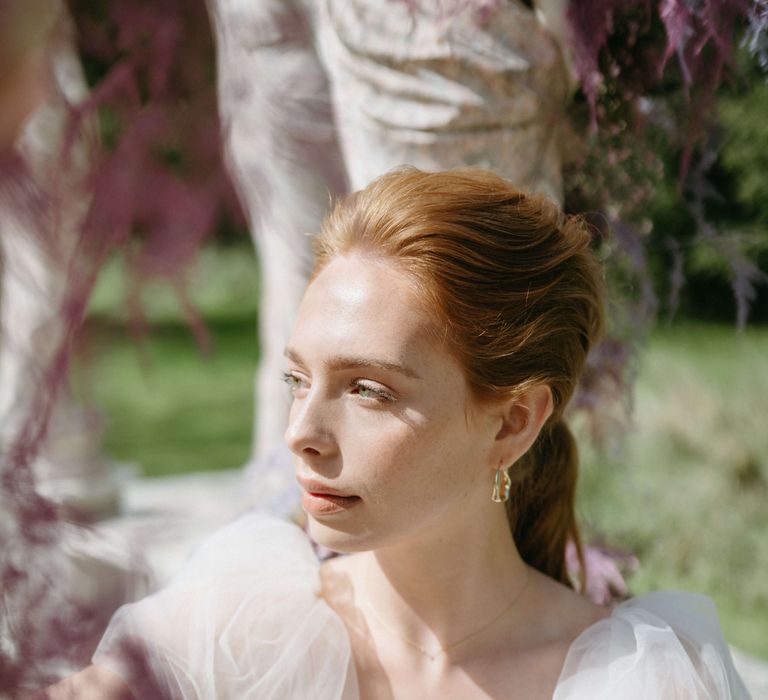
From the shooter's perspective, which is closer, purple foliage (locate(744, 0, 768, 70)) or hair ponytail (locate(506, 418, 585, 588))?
purple foliage (locate(744, 0, 768, 70))

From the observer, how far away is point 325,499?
1421 millimetres

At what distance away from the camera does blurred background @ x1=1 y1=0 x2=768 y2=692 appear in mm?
664

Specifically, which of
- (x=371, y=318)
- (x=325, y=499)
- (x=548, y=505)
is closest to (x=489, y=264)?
(x=371, y=318)

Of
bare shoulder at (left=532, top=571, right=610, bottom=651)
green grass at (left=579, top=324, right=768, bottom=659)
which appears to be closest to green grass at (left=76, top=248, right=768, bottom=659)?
green grass at (left=579, top=324, right=768, bottom=659)

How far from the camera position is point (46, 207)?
23.7 inches

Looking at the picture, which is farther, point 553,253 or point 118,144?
point 553,253

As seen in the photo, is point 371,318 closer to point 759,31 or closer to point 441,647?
point 441,647

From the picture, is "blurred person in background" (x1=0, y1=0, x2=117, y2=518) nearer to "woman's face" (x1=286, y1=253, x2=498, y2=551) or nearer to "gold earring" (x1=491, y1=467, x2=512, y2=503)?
"woman's face" (x1=286, y1=253, x2=498, y2=551)

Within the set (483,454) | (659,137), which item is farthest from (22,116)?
(659,137)

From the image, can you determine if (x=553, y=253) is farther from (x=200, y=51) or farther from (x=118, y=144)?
(x=118, y=144)

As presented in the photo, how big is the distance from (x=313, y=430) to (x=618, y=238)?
858 millimetres

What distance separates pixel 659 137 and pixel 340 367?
0.90m

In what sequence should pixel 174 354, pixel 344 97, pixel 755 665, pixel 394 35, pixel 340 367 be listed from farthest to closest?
pixel 174 354 < pixel 755 665 < pixel 344 97 < pixel 394 35 < pixel 340 367

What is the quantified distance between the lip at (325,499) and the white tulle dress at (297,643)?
250 millimetres
